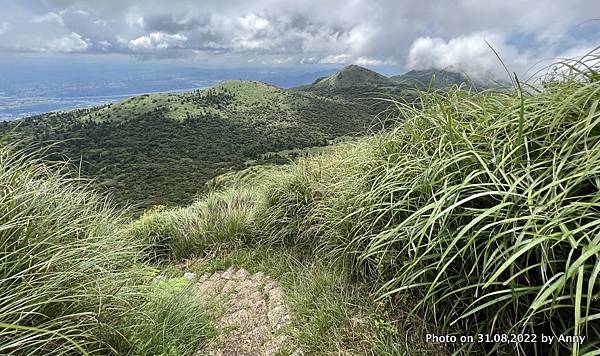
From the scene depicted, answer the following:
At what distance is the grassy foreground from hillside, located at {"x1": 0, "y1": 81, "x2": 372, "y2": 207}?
1492 inches

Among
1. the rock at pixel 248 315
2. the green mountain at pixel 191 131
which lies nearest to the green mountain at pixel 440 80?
the rock at pixel 248 315

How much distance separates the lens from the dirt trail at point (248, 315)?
241cm

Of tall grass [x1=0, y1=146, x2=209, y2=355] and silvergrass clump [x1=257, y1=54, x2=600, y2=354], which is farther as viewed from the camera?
tall grass [x1=0, y1=146, x2=209, y2=355]

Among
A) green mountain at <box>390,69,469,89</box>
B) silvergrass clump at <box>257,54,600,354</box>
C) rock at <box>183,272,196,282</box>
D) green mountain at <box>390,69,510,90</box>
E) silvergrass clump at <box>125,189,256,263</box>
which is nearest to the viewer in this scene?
silvergrass clump at <box>257,54,600,354</box>

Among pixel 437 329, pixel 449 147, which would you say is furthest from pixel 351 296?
pixel 449 147

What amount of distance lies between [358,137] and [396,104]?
102 cm

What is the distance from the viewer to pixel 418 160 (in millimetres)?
2211

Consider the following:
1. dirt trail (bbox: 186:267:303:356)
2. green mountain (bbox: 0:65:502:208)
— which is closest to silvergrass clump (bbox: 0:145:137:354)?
dirt trail (bbox: 186:267:303:356)

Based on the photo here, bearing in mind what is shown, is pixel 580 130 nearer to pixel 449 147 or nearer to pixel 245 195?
pixel 449 147

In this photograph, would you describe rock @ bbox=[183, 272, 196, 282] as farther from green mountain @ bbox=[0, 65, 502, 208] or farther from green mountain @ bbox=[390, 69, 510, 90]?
green mountain @ bbox=[0, 65, 502, 208]

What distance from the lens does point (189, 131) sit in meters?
97.5

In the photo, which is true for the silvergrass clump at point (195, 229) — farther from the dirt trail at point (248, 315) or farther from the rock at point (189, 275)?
the dirt trail at point (248, 315)

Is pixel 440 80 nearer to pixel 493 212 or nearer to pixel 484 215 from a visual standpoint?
pixel 493 212

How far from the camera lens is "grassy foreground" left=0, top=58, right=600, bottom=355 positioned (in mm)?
1424
